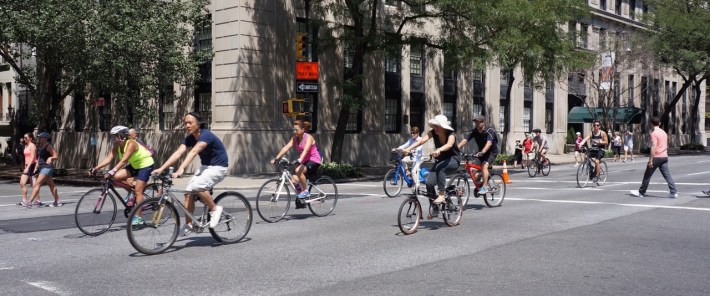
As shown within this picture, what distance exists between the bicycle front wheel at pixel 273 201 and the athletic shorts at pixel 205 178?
2724 millimetres

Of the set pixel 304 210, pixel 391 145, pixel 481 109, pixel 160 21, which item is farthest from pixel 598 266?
pixel 481 109

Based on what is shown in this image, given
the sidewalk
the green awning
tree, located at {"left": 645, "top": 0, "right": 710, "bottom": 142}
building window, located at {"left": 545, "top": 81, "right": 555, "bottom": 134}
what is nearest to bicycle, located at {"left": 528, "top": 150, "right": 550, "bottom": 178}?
the sidewalk

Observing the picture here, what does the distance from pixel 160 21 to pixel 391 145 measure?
13124mm

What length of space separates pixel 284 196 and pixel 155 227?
3.65m

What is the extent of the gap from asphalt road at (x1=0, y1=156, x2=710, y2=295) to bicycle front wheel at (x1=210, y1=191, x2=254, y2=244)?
0.59 ft

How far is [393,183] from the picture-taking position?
56.8 feet

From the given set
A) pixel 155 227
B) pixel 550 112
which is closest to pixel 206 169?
pixel 155 227

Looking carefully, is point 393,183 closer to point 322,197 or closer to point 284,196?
point 322,197

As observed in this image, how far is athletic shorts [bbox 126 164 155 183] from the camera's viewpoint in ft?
35.6

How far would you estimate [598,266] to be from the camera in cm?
786

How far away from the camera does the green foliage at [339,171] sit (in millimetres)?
23844

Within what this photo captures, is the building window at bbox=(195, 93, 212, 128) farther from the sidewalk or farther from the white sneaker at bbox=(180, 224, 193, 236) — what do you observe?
the white sneaker at bbox=(180, 224, 193, 236)

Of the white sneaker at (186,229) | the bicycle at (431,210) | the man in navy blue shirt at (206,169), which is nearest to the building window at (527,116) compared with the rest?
the bicycle at (431,210)

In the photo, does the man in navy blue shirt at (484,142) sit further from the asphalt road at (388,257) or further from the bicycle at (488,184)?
the asphalt road at (388,257)
